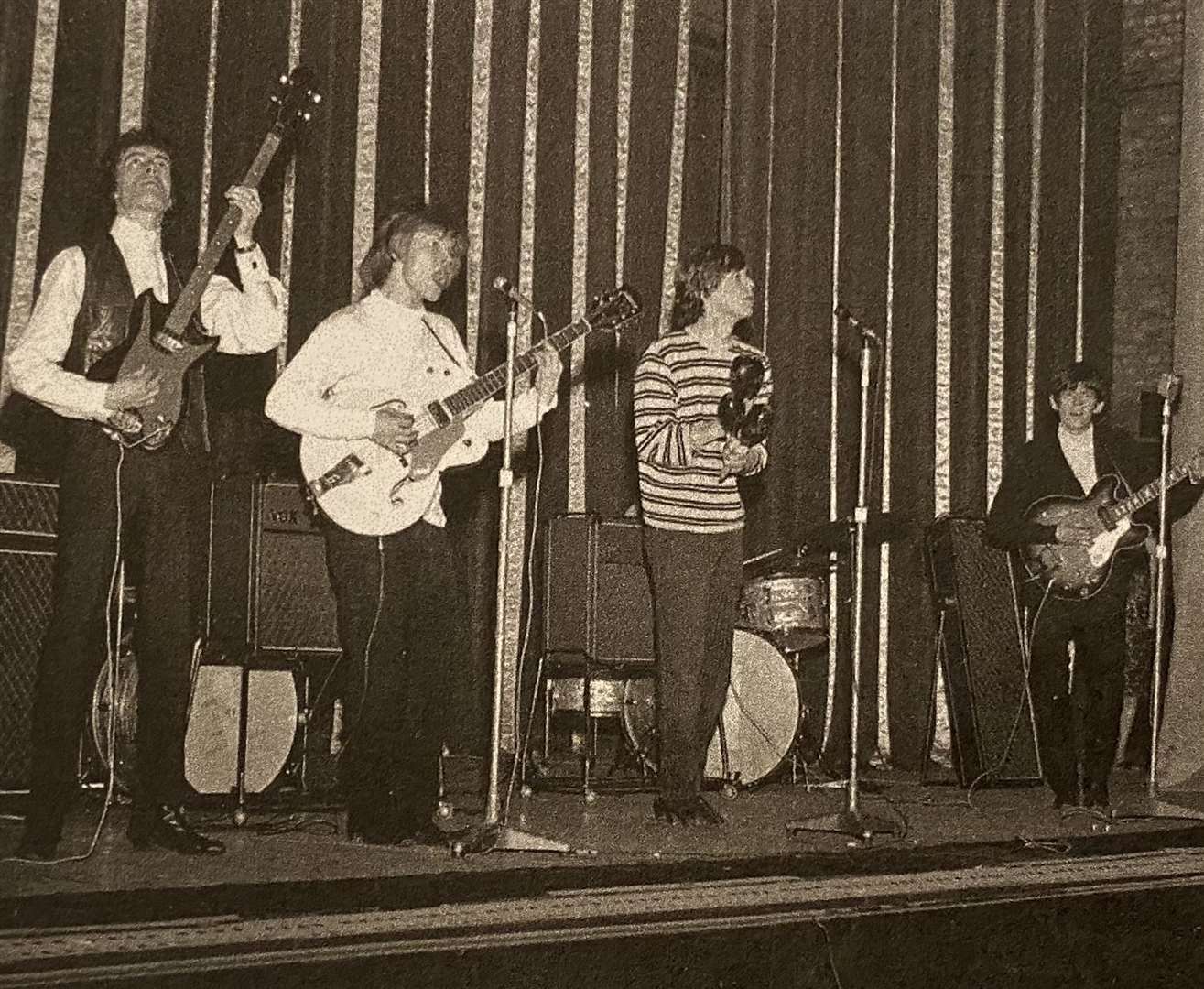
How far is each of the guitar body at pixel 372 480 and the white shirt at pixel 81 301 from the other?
328 millimetres

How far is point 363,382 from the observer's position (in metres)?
3.78

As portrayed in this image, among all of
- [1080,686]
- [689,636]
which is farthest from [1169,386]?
[689,636]

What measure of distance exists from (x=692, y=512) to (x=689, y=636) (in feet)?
1.12

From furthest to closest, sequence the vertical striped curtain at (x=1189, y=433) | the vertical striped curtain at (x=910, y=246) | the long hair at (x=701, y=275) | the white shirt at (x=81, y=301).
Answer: the vertical striped curtain at (x=910, y=246)
the vertical striped curtain at (x=1189, y=433)
the long hair at (x=701, y=275)
the white shirt at (x=81, y=301)

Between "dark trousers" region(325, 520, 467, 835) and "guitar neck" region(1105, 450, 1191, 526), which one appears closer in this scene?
"dark trousers" region(325, 520, 467, 835)

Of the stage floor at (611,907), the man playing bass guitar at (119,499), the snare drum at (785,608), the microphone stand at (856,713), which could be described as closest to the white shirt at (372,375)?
the man playing bass guitar at (119,499)

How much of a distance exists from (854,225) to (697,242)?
81 centimetres

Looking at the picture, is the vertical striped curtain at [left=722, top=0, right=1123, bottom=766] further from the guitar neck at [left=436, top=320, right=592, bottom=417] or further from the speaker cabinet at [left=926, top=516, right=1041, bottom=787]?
the guitar neck at [left=436, top=320, right=592, bottom=417]

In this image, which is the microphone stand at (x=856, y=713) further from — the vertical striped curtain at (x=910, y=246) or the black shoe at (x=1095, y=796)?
the vertical striped curtain at (x=910, y=246)

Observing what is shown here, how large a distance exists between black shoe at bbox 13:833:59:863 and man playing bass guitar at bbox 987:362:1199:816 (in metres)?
3.06

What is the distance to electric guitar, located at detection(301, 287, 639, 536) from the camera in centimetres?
375

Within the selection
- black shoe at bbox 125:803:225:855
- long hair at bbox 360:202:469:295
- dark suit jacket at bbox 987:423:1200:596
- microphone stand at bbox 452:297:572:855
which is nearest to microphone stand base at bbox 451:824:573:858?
microphone stand at bbox 452:297:572:855

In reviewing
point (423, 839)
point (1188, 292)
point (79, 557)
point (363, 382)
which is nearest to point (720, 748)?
point (423, 839)

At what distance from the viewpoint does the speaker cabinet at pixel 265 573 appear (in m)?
4.20
